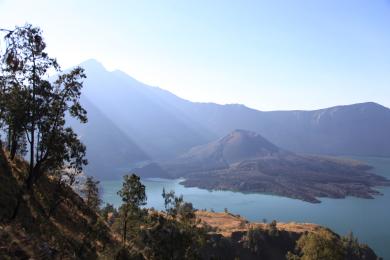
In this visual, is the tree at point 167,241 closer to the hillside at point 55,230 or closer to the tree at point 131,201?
the hillside at point 55,230

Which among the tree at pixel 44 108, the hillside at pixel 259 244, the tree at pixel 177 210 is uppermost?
the tree at pixel 44 108

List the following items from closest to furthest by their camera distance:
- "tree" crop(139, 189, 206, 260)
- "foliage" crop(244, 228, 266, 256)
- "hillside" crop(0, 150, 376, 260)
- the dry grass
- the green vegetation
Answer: "hillside" crop(0, 150, 376, 260) → the green vegetation → "tree" crop(139, 189, 206, 260) → "foliage" crop(244, 228, 266, 256) → the dry grass

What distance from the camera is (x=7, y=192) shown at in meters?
30.2

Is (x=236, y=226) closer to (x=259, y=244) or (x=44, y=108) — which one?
(x=259, y=244)

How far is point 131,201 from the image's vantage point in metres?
40.6

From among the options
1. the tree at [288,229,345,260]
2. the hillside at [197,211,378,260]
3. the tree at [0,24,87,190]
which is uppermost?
the tree at [0,24,87,190]

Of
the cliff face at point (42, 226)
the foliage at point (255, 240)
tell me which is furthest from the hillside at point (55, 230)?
Result: the foliage at point (255, 240)

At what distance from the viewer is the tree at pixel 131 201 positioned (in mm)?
39844

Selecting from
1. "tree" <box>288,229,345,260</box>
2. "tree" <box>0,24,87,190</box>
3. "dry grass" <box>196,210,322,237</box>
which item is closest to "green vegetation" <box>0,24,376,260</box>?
"tree" <box>0,24,87,190</box>

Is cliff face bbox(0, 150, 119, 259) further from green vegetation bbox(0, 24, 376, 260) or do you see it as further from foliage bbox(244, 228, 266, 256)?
foliage bbox(244, 228, 266, 256)

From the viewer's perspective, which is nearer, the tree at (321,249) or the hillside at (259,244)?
the tree at (321,249)

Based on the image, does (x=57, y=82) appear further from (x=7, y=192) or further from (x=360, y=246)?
(x=360, y=246)

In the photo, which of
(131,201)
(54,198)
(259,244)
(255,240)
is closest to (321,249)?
(131,201)

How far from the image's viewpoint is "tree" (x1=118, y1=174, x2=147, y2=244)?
131 feet
